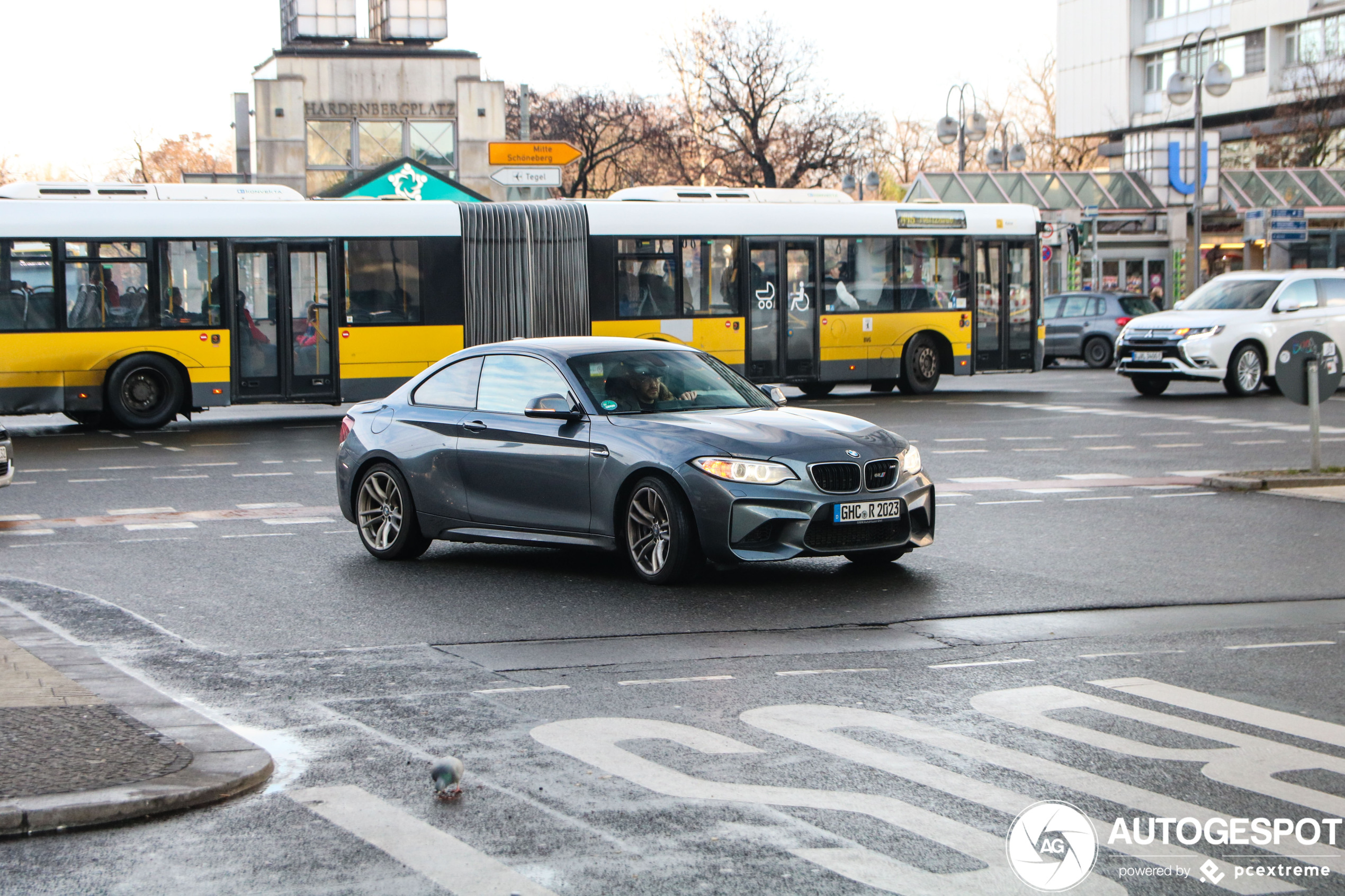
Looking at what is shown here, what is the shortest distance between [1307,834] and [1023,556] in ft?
20.3

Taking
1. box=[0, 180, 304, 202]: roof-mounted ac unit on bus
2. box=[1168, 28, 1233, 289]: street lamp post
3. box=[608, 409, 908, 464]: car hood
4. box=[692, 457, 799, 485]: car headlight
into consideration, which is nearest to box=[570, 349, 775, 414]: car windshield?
box=[608, 409, 908, 464]: car hood

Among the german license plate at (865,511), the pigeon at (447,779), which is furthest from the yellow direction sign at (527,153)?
the pigeon at (447,779)

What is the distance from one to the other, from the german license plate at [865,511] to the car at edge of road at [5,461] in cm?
728

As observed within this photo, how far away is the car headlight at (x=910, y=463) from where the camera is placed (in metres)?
10.0

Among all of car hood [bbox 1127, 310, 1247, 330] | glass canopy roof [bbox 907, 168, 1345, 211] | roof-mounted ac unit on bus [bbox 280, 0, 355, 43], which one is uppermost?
roof-mounted ac unit on bus [bbox 280, 0, 355, 43]

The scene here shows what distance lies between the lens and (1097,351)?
38.7 m

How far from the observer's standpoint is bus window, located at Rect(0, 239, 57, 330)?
22125 millimetres

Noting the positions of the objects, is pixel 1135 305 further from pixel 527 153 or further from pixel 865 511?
pixel 865 511

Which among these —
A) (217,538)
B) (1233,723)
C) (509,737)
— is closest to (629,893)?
(509,737)

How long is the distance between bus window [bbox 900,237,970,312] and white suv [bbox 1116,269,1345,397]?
9.83ft

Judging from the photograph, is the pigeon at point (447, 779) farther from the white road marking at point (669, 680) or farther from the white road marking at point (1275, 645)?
the white road marking at point (1275, 645)

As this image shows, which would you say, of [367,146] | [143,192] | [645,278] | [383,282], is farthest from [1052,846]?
[367,146]

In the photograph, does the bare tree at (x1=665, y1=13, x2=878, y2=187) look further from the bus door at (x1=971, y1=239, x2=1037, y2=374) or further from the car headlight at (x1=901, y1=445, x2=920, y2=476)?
the car headlight at (x1=901, y1=445, x2=920, y2=476)

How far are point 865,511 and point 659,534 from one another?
47.0 inches
